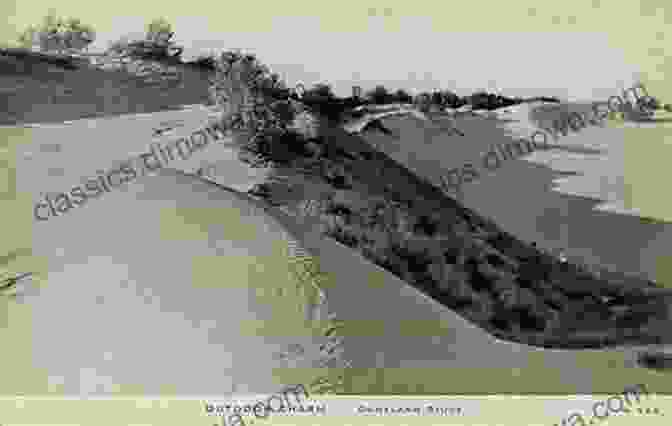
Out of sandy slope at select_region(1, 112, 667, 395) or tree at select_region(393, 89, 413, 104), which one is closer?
sandy slope at select_region(1, 112, 667, 395)

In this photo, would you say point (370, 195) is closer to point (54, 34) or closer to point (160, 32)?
point (160, 32)

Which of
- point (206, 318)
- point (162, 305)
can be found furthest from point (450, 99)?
point (162, 305)

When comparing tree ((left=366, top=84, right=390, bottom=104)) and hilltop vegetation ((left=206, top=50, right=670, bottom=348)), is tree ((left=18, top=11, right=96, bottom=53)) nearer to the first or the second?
hilltop vegetation ((left=206, top=50, right=670, bottom=348))

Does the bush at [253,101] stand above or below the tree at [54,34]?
below

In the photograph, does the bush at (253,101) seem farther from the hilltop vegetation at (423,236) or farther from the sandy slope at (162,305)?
the sandy slope at (162,305)

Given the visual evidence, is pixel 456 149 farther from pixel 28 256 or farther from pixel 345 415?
pixel 28 256

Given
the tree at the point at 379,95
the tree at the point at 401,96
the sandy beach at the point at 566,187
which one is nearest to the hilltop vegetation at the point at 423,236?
the sandy beach at the point at 566,187

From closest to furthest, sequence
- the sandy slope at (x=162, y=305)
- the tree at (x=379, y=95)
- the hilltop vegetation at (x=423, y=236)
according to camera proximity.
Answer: the sandy slope at (x=162, y=305) < the hilltop vegetation at (x=423, y=236) < the tree at (x=379, y=95)

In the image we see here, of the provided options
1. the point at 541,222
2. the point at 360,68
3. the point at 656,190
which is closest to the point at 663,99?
the point at 656,190

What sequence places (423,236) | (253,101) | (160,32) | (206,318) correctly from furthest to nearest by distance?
(160,32)
(253,101)
(423,236)
(206,318)

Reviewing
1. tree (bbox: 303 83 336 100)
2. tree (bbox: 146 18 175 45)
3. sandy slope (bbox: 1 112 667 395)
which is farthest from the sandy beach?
tree (bbox: 146 18 175 45)
